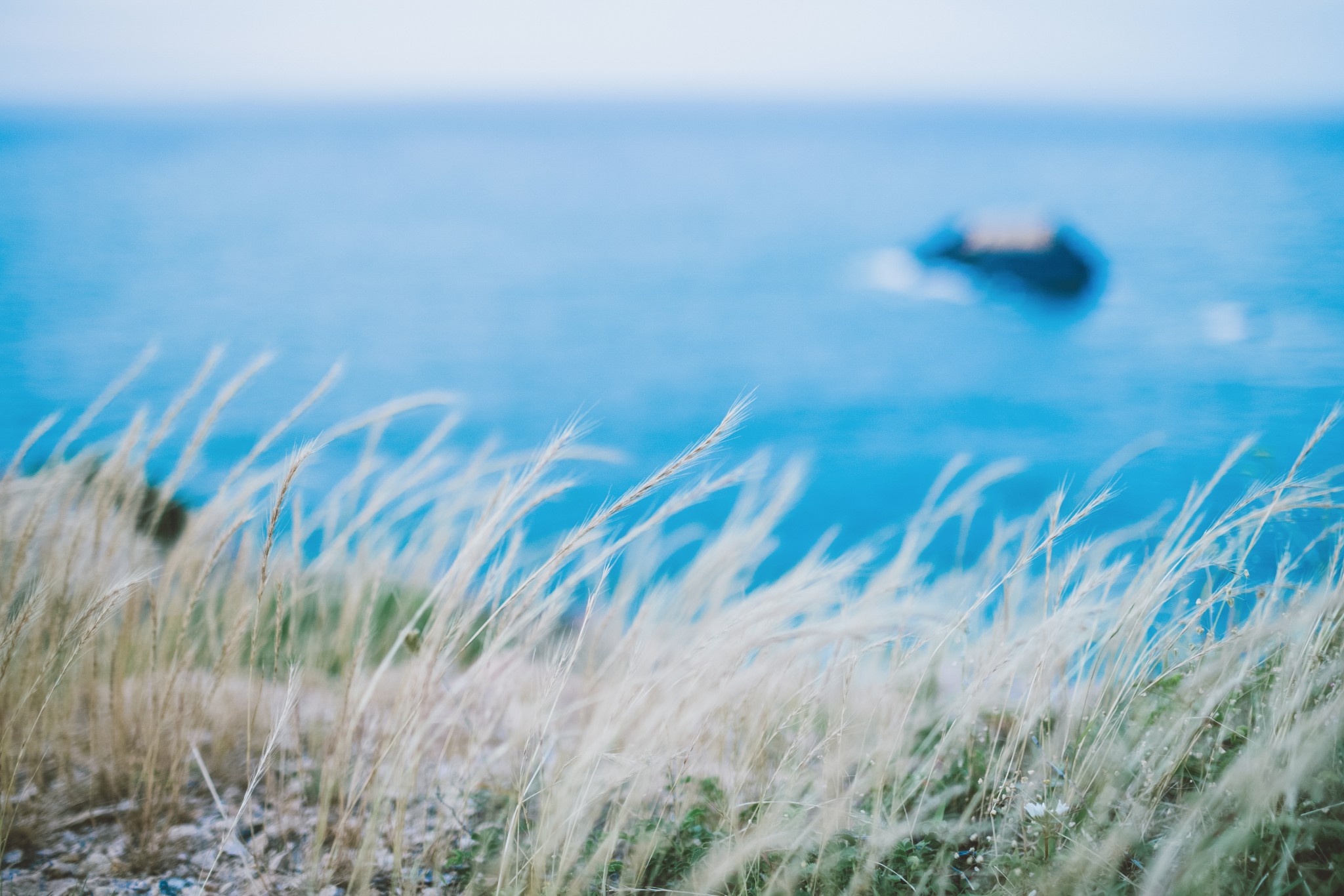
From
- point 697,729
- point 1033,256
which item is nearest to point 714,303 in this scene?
point 1033,256

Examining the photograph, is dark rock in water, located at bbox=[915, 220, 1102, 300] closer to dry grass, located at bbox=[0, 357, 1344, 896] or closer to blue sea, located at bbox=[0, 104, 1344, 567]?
blue sea, located at bbox=[0, 104, 1344, 567]

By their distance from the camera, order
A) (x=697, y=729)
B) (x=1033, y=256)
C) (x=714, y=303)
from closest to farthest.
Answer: (x=697, y=729), (x=1033, y=256), (x=714, y=303)

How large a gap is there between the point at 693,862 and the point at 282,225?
3163 centimetres

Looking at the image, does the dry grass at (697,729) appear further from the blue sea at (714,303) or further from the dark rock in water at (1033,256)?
the dark rock in water at (1033,256)

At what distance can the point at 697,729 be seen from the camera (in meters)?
1.24

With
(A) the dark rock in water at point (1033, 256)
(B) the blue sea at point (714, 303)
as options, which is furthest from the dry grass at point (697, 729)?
(A) the dark rock in water at point (1033, 256)

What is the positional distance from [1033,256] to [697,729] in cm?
1796

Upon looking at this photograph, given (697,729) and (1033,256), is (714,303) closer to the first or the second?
(1033,256)

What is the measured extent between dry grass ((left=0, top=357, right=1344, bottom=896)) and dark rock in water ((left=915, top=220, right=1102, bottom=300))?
636 inches

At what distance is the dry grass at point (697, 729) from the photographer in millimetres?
1016

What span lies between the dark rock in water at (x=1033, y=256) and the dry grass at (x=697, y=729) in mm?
16160

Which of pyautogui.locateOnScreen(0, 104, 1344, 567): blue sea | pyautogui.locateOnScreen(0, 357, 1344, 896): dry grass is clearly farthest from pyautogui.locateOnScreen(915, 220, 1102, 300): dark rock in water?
pyautogui.locateOnScreen(0, 357, 1344, 896): dry grass

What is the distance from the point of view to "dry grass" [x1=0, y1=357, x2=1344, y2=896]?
1.02 m

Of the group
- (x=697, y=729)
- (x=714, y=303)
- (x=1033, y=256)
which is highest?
(x=1033, y=256)
